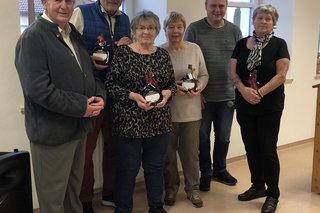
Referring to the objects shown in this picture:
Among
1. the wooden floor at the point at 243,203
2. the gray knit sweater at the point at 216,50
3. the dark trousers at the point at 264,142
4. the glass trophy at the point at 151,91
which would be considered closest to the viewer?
the glass trophy at the point at 151,91

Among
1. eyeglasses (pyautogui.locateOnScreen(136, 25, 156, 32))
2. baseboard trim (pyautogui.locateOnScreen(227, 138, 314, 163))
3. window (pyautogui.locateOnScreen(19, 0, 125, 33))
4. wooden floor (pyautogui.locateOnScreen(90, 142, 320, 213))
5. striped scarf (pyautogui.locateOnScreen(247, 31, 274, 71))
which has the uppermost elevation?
window (pyautogui.locateOnScreen(19, 0, 125, 33))

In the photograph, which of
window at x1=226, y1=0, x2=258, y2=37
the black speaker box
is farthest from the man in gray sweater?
the black speaker box

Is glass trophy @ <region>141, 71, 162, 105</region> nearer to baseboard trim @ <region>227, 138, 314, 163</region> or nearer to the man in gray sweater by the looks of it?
the man in gray sweater

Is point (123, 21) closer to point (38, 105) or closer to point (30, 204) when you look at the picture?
A: point (38, 105)

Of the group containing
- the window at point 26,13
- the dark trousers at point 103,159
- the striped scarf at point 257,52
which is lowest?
the dark trousers at point 103,159

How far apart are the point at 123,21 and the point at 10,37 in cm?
64

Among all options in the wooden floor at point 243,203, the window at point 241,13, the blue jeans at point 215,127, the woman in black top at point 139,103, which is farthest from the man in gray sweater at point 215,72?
the window at point 241,13

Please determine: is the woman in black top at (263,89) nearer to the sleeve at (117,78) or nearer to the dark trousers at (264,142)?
the dark trousers at (264,142)

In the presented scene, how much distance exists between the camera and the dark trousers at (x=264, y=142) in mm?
2418

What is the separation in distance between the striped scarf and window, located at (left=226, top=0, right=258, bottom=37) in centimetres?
131

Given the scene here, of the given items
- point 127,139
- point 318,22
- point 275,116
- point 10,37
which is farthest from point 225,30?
point 318,22

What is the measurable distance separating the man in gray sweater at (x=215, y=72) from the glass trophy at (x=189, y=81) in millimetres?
371

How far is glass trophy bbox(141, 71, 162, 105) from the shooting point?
6.77 feet

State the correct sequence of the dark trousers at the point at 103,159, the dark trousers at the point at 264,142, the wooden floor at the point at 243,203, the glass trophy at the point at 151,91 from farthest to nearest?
the wooden floor at the point at 243,203 → the dark trousers at the point at 264,142 → the dark trousers at the point at 103,159 → the glass trophy at the point at 151,91
